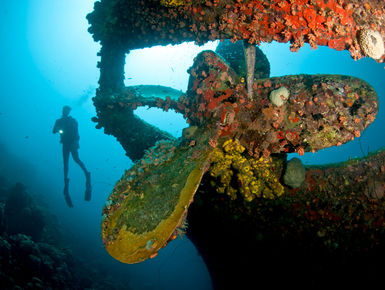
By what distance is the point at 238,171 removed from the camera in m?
3.24

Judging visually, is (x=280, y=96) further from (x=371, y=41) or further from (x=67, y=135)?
(x=67, y=135)

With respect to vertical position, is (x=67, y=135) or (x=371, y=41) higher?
(x=67, y=135)

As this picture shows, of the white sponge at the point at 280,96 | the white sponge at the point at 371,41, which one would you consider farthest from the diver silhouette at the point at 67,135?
the white sponge at the point at 371,41

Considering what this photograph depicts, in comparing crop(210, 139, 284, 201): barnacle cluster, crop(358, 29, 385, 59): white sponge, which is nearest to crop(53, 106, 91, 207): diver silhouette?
crop(210, 139, 284, 201): barnacle cluster

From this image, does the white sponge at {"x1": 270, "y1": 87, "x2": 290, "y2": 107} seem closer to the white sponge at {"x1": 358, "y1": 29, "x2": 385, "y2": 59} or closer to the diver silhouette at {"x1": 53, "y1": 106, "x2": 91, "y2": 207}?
the white sponge at {"x1": 358, "y1": 29, "x2": 385, "y2": 59}

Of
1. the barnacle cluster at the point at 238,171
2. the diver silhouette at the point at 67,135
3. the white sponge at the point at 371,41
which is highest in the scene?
the diver silhouette at the point at 67,135

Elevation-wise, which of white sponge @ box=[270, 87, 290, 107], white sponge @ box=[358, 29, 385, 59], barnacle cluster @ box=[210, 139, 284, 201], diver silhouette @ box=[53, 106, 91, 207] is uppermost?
diver silhouette @ box=[53, 106, 91, 207]

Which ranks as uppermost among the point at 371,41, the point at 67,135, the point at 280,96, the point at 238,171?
the point at 67,135

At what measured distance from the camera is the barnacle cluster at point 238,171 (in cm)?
319

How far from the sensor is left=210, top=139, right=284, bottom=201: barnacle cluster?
125 inches

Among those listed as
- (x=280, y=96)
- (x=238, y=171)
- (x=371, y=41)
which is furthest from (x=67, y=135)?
(x=371, y=41)

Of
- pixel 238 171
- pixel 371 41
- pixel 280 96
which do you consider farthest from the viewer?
pixel 238 171

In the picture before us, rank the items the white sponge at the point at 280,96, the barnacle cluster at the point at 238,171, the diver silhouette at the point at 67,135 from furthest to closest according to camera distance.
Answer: the diver silhouette at the point at 67,135, the barnacle cluster at the point at 238,171, the white sponge at the point at 280,96

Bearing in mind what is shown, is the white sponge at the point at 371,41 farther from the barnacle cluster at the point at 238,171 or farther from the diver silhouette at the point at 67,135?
the diver silhouette at the point at 67,135
